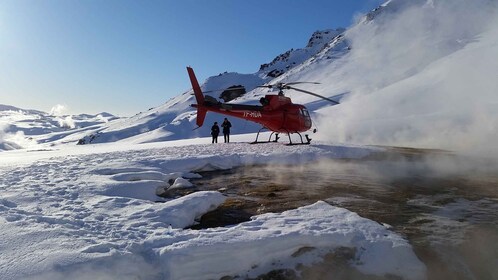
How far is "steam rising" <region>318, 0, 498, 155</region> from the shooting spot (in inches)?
982

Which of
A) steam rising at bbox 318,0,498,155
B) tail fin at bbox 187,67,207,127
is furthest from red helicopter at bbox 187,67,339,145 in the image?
steam rising at bbox 318,0,498,155

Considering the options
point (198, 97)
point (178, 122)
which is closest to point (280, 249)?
point (198, 97)

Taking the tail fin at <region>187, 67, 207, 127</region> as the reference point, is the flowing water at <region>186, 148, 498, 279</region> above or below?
below

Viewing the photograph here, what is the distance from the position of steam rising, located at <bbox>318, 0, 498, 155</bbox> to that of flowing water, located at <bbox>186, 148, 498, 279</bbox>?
642 centimetres

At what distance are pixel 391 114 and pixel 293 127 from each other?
1022 inches

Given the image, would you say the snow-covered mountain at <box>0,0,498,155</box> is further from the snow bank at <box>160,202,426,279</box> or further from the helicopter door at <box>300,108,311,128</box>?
the snow bank at <box>160,202,426,279</box>

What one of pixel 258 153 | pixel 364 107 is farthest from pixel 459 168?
pixel 364 107

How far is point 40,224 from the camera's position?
6.04 meters

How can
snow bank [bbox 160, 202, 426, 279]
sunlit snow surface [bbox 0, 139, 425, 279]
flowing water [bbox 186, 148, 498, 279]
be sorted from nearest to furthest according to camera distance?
sunlit snow surface [bbox 0, 139, 425, 279], snow bank [bbox 160, 202, 426, 279], flowing water [bbox 186, 148, 498, 279]

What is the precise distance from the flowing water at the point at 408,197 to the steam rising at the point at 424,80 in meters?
6.42

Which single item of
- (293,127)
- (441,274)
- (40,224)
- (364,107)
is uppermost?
(364,107)

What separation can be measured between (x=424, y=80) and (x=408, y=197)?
197 ft

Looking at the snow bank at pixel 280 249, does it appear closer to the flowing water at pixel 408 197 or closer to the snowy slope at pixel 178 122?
the flowing water at pixel 408 197

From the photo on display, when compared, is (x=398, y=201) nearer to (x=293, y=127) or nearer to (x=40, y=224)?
(x=40, y=224)
